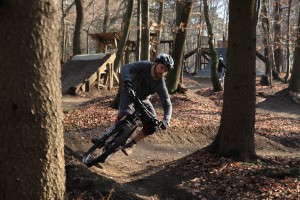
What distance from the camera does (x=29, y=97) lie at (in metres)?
2.54

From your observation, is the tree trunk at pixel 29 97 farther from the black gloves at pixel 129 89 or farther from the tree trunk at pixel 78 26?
the tree trunk at pixel 78 26

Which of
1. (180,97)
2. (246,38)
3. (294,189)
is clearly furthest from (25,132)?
(180,97)

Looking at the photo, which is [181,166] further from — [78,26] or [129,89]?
[78,26]

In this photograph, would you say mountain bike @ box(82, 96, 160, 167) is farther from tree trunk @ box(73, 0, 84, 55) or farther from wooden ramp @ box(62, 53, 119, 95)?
tree trunk @ box(73, 0, 84, 55)

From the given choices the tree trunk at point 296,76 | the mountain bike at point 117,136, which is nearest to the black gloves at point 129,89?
the mountain bike at point 117,136

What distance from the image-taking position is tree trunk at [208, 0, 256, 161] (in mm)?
6548

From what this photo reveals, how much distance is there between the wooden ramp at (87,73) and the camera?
66.7ft

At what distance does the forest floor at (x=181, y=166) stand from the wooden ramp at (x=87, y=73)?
7299 millimetres

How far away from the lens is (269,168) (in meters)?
5.97

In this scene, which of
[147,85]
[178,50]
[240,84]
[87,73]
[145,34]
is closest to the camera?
[147,85]

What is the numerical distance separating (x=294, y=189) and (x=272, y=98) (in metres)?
14.6

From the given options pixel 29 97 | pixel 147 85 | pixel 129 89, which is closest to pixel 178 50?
pixel 147 85

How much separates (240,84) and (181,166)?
1825 mm

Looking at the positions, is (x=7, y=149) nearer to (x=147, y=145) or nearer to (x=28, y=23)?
(x=28, y=23)
